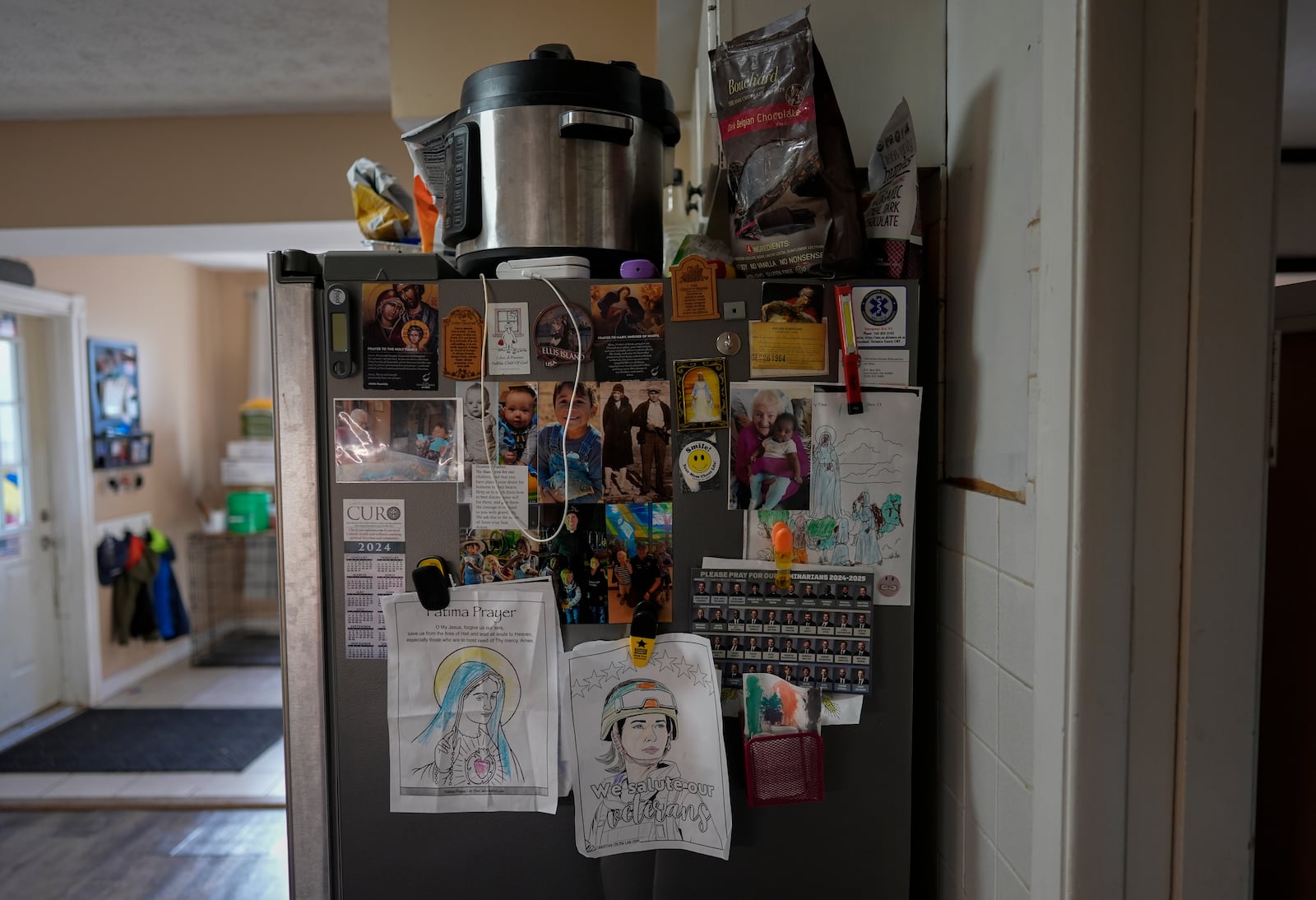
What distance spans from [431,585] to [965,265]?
776mm

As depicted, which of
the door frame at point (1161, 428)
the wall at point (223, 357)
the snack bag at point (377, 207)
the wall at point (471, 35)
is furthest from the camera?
the wall at point (223, 357)

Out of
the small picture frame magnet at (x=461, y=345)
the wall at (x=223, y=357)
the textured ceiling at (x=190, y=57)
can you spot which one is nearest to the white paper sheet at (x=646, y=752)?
the small picture frame magnet at (x=461, y=345)

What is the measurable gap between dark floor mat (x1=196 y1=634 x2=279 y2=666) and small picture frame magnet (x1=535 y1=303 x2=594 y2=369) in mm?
4552

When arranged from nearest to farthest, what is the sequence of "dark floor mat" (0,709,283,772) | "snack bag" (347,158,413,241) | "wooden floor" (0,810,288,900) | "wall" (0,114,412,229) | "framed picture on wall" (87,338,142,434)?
"snack bag" (347,158,413,241) < "wooden floor" (0,810,288,900) < "wall" (0,114,412,229) < "dark floor mat" (0,709,283,772) < "framed picture on wall" (87,338,142,434)

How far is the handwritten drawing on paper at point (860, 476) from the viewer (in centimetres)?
100

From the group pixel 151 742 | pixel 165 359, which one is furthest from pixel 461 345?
pixel 165 359

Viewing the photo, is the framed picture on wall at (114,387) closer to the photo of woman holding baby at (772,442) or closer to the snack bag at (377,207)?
the snack bag at (377,207)

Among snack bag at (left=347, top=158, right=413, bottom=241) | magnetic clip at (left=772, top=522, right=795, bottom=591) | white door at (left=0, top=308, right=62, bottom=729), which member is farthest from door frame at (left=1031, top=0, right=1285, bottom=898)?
white door at (left=0, top=308, right=62, bottom=729)

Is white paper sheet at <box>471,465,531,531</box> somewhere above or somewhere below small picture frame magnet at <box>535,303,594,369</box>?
below

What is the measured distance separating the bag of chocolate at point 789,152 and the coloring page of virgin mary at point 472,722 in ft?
2.00

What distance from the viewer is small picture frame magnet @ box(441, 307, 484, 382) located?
1009 millimetres

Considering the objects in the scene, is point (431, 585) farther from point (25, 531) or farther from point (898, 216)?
point (25, 531)

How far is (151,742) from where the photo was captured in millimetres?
3623

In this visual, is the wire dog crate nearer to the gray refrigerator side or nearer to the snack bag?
the snack bag
